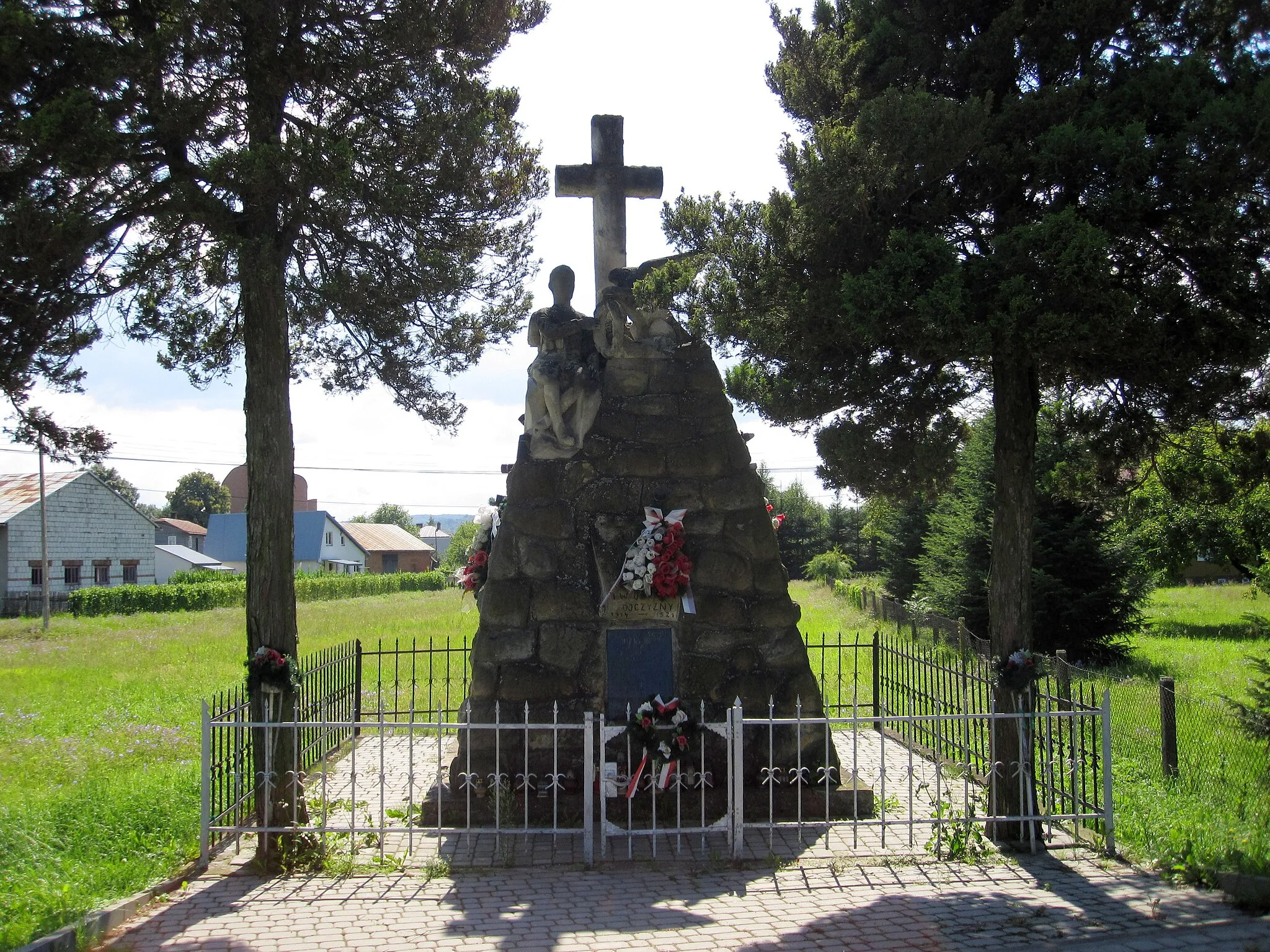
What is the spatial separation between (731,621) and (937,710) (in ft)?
6.62

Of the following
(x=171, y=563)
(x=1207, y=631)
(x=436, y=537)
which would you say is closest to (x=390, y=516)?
(x=436, y=537)

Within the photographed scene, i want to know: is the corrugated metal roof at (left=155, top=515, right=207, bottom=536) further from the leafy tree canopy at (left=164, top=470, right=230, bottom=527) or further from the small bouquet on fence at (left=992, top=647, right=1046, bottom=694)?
the small bouquet on fence at (left=992, top=647, right=1046, bottom=694)

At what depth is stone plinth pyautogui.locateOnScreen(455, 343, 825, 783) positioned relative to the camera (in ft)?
23.9

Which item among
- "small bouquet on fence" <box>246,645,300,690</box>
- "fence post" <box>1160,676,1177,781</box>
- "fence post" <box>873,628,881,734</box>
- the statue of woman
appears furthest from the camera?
"fence post" <box>873,628,881,734</box>

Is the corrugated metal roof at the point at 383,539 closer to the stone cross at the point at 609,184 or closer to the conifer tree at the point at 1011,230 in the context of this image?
the stone cross at the point at 609,184

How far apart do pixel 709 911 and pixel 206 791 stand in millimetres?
3303

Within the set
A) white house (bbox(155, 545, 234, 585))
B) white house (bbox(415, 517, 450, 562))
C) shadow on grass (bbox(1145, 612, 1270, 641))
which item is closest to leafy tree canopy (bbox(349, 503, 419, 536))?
white house (bbox(415, 517, 450, 562))

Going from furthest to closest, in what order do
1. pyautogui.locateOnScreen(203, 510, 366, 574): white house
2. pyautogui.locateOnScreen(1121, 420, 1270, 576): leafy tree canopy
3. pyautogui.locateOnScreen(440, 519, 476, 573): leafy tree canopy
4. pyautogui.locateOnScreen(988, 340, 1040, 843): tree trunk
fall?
pyautogui.locateOnScreen(203, 510, 366, 574): white house, pyautogui.locateOnScreen(440, 519, 476, 573): leafy tree canopy, pyautogui.locateOnScreen(1121, 420, 1270, 576): leafy tree canopy, pyautogui.locateOnScreen(988, 340, 1040, 843): tree trunk

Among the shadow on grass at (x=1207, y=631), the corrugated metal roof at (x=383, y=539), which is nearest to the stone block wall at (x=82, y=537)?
the corrugated metal roof at (x=383, y=539)

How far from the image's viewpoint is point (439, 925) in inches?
201

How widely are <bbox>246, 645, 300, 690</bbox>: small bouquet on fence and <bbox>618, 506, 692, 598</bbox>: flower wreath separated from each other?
2480mm

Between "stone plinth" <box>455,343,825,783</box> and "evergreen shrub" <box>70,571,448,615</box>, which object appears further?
"evergreen shrub" <box>70,571,448,615</box>

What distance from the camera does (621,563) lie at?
291 inches

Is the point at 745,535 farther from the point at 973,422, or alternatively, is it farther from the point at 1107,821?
the point at 973,422
